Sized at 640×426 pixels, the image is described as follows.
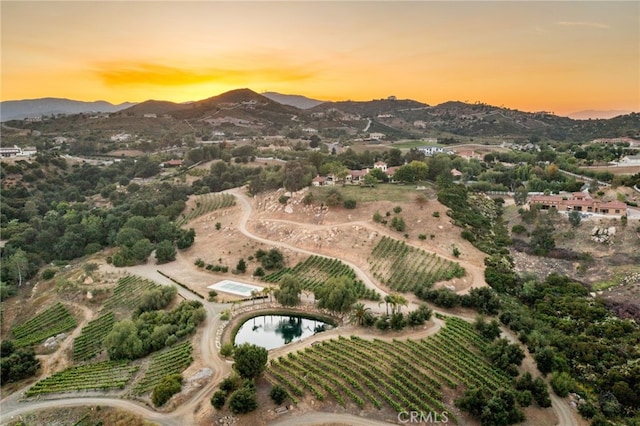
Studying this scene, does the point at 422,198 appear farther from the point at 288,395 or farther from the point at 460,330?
the point at 288,395

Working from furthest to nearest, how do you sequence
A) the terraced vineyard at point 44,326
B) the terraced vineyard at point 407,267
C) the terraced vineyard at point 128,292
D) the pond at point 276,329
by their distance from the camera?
the terraced vineyard at point 128,292, the terraced vineyard at point 407,267, the terraced vineyard at point 44,326, the pond at point 276,329

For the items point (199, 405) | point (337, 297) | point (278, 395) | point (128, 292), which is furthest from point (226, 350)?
point (128, 292)

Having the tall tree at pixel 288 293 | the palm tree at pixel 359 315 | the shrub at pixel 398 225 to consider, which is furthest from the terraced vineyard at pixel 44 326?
the shrub at pixel 398 225

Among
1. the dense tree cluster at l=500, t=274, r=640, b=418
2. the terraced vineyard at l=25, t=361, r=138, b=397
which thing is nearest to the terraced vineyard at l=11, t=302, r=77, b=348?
the terraced vineyard at l=25, t=361, r=138, b=397

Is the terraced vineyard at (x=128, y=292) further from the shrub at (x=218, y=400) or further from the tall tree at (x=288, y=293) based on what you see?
the shrub at (x=218, y=400)

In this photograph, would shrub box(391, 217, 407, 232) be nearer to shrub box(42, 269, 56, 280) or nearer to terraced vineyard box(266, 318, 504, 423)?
terraced vineyard box(266, 318, 504, 423)

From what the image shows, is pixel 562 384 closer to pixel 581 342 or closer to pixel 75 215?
pixel 581 342
